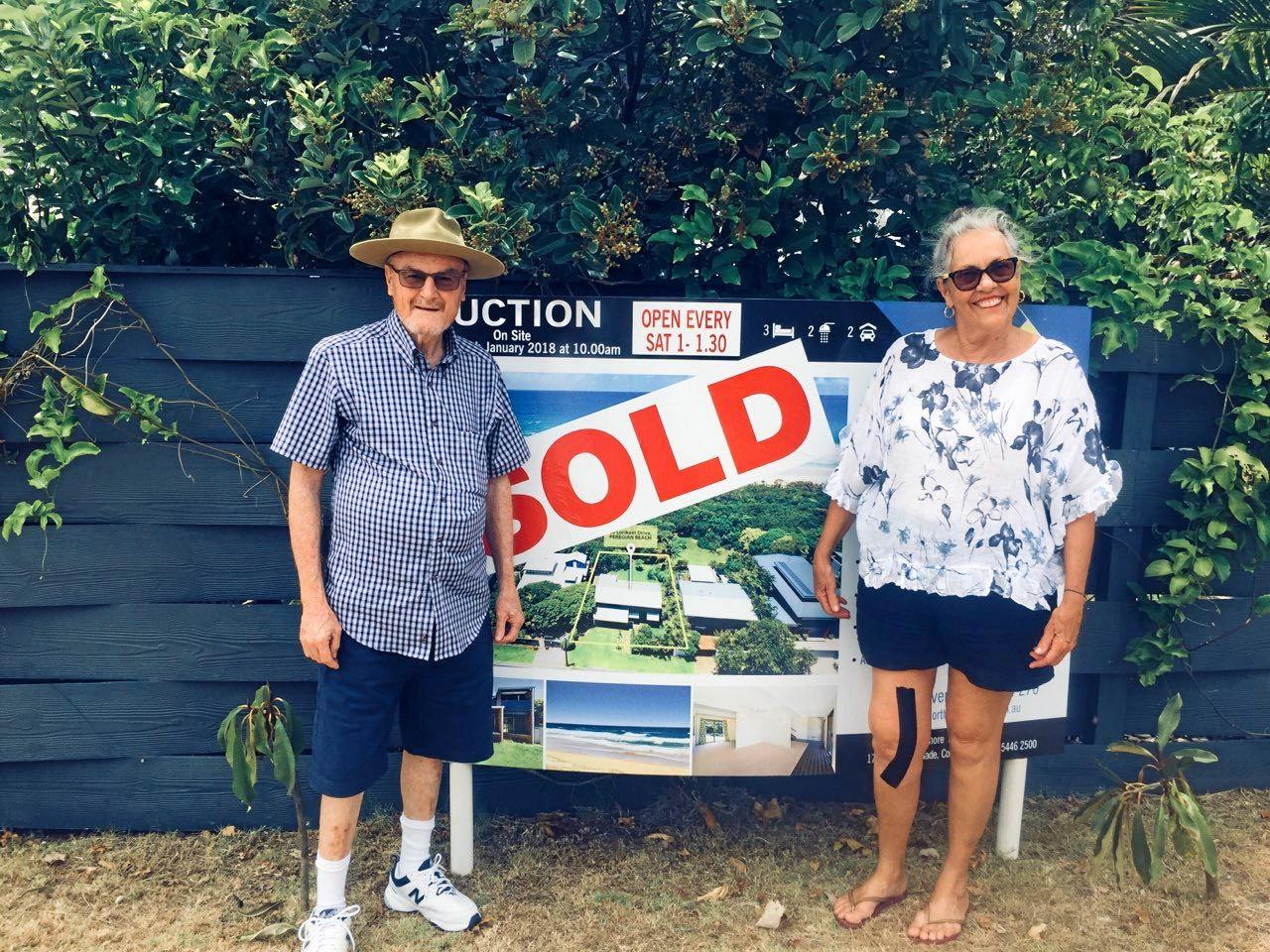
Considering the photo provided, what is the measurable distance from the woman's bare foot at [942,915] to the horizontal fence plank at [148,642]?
204cm

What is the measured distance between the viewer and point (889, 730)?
9.16 ft

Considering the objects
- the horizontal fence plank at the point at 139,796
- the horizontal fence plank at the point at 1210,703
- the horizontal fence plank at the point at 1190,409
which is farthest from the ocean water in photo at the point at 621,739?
the horizontal fence plank at the point at 1190,409

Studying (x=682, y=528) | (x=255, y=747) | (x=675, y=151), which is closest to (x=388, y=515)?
(x=255, y=747)

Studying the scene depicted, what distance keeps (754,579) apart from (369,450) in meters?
1.19

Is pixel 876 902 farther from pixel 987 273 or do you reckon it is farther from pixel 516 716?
pixel 987 273

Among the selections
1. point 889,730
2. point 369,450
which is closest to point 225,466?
point 369,450

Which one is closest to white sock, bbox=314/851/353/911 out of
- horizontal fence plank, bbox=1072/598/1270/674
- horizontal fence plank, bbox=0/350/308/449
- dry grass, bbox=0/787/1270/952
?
dry grass, bbox=0/787/1270/952

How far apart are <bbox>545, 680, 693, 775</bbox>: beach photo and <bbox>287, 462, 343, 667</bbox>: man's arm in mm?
729

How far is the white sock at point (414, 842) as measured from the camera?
287 centimetres

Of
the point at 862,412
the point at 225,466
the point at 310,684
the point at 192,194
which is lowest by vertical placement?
the point at 310,684

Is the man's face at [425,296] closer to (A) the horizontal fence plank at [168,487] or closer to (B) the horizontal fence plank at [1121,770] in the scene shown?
(A) the horizontal fence plank at [168,487]

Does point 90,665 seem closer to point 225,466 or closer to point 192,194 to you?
point 225,466

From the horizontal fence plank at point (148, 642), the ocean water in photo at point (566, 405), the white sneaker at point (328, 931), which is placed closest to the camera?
the white sneaker at point (328, 931)

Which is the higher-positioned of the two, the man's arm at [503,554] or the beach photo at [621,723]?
the man's arm at [503,554]
